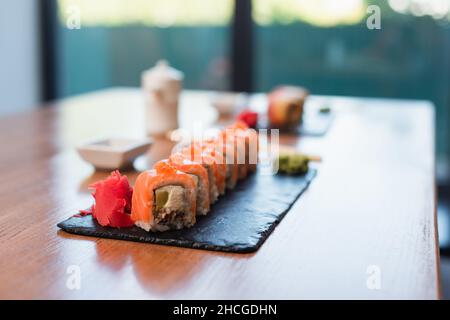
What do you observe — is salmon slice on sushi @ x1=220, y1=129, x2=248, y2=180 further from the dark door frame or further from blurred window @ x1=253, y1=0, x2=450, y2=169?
the dark door frame

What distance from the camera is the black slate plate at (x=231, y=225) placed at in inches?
42.1

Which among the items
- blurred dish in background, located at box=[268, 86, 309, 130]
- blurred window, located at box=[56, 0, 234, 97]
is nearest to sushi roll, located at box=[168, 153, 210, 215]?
blurred dish in background, located at box=[268, 86, 309, 130]

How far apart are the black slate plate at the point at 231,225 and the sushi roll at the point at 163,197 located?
0.06 feet

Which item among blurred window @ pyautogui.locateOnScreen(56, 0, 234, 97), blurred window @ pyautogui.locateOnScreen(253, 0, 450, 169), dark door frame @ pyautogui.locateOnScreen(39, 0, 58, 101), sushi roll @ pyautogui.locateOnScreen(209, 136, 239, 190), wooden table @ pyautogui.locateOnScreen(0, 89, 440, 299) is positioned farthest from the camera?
dark door frame @ pyautogui.locateOnScreen(39, 0, 58, 101)

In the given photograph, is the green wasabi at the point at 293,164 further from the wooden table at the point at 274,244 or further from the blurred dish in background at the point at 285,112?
the blurred dish in background at the point at 285,112

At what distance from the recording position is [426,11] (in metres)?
3.58

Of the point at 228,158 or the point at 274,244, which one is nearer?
the point at 274,244

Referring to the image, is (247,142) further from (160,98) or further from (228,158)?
(160,98)

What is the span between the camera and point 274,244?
1.09m

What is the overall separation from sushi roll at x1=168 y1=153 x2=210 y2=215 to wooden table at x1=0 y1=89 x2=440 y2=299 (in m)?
0.15

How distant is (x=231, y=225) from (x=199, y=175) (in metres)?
0.11

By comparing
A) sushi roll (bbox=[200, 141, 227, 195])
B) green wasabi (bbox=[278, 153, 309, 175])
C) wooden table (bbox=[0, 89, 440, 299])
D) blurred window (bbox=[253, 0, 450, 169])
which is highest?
blurred window (bbox=[253, 0, 450, 169])

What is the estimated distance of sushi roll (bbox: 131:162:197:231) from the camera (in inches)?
43.0

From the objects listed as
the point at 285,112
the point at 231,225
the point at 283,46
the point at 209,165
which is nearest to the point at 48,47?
the point at 283,46
